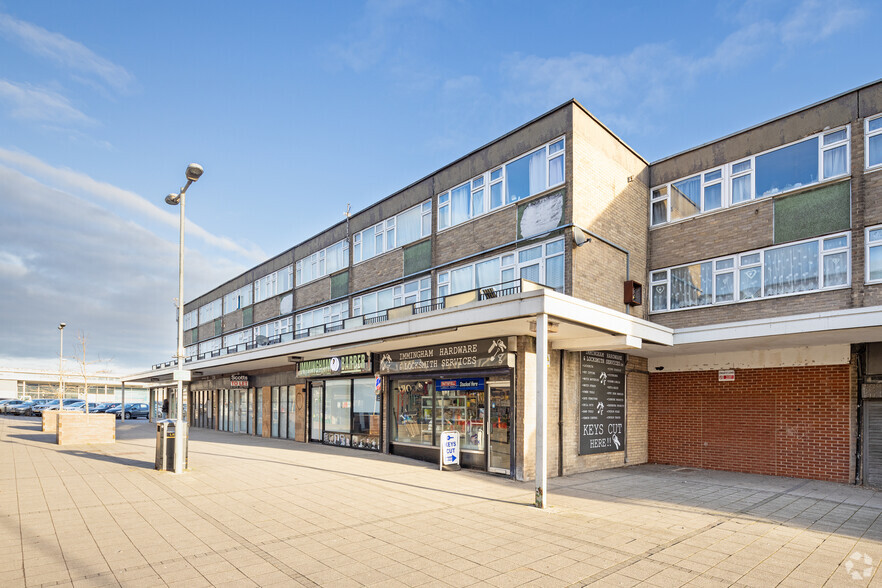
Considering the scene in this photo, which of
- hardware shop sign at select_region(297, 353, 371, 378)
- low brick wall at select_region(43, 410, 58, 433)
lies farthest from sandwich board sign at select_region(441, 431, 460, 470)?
low brick wall at select_region(43, 410, 58, 433)

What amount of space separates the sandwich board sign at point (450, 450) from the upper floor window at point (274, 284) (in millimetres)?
16180

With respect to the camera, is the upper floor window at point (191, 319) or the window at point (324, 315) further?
the upper floor window at point (191, 319)

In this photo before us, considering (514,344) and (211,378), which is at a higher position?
(514,344)

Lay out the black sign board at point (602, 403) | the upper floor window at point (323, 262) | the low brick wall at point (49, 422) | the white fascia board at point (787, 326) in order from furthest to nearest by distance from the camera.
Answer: the low brick wall at point (49, 422), the upper floor window at point (323, 262), the black sign board at point (602, 403), the white fascia board at point (787, 326)

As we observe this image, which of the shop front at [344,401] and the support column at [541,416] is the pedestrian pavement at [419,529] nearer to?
the support column at [541,416]

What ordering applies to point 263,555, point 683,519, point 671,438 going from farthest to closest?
1. point 671,438
2. point 683,519
3. point 263,555

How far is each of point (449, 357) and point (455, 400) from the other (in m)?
1.13

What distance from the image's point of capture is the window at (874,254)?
11.5m

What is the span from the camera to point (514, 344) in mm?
12305

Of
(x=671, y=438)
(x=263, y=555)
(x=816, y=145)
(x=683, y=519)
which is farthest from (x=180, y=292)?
(x=816, y=145)

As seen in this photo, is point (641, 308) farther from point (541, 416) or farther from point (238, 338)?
point (238, 338)

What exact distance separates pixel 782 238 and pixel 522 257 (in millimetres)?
6104

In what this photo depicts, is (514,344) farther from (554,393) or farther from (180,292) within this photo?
(180,292)

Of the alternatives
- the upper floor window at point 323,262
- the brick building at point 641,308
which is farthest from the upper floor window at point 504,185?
the upper floor window at point 323,262
